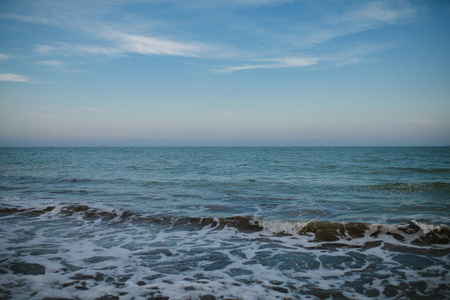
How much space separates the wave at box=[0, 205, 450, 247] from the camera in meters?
7.48

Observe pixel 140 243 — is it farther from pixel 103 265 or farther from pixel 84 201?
pixel 84 201

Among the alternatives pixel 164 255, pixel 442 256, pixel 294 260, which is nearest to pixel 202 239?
pixel 164 255

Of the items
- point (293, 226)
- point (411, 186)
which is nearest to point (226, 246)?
point (293, 226)

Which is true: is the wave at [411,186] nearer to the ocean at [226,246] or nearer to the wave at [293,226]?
the ocean at [226,246]

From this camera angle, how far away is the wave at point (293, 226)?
7477 millimetres

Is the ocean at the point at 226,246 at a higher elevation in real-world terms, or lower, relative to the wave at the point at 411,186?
lower

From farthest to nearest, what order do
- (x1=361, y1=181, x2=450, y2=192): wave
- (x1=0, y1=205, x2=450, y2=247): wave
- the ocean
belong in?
(x1=361, y1=181, x2=450, y2=192): wave < (x1=0, y1=205, x2=450, y2=247): wave < the ocean

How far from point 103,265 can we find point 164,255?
4.30ft

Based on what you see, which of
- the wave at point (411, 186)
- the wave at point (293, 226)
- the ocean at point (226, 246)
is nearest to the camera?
the ocean at point (226, 246)

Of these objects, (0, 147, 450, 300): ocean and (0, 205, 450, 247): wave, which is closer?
(0, 147, 450, 300): ocean

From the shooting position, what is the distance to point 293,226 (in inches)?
337

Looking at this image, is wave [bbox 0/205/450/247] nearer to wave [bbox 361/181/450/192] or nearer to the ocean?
the ocean

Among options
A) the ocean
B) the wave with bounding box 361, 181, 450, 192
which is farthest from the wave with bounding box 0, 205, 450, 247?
the wave with bounding box 361, 181, 450, 192

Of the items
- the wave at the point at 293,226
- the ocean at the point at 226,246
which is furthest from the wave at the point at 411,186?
the wave at the point at 293,226
